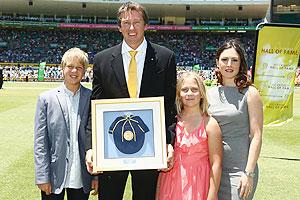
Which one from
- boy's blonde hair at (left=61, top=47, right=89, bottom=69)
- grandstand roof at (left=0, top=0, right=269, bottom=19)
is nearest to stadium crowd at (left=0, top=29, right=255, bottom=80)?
grandstand roof at (left=0, top=0, right=269, bottom=19)

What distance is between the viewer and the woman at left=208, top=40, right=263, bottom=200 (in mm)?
3891

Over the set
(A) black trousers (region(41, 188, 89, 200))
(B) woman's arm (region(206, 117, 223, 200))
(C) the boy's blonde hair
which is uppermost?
(C) the boy's blonde hair

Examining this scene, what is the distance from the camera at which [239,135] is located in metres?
3.93

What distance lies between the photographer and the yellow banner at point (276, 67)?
10.6 m

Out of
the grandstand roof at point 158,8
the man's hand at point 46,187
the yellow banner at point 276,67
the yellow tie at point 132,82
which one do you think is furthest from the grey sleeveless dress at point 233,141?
the grandstand roof at point 158,8

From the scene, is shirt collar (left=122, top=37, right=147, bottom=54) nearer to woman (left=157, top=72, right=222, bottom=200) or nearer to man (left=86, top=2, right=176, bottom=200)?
man (left=86, top=2, right=176, bottom=200)

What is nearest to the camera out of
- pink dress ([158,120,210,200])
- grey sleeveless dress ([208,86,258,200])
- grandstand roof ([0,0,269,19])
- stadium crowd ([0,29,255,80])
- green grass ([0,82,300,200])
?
pink dress ([158,120,210,200])

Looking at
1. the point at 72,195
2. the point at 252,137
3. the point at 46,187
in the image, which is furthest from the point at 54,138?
the point at 252,137

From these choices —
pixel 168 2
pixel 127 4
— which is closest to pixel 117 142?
pixel 127 4

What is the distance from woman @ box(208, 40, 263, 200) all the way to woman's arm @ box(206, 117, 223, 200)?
147 millimetres

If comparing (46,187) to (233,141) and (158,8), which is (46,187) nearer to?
(233,141)

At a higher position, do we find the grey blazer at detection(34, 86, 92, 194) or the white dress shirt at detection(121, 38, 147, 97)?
Answer: the white dress shirt at detection(121, 38, 147, 97)

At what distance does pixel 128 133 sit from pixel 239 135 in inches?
35.7

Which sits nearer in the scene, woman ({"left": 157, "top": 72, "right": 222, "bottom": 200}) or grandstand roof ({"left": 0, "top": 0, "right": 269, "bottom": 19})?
woman ({"left": 157, "top": 72, "right": 222, "bottom": 200})
